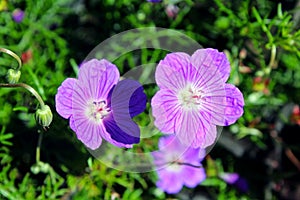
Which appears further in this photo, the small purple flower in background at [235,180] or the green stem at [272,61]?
the small purple flower in background at [235,180]

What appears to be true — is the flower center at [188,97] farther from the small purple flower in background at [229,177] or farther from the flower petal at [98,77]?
the small purple flower in background at [229,177]

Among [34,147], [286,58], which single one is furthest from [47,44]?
[286,58]

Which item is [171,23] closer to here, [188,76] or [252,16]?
[252,16]

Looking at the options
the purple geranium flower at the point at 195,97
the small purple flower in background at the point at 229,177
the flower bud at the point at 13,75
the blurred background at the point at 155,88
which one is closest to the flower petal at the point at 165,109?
the purple geranium flower at the point at 195,97

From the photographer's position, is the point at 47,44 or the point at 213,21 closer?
the point at 47,44

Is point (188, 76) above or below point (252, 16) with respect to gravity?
A: above

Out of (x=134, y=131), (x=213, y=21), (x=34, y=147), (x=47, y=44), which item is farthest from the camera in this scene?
(x=213, y=21)

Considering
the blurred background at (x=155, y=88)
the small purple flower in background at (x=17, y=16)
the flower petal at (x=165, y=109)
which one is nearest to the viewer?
the flower petal at (x=165, y=109)

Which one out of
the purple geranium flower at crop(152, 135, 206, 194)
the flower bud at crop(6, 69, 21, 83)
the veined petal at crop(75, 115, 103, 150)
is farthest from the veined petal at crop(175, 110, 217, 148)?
the purple geranium flower at crop(152, 135, 206, 194)

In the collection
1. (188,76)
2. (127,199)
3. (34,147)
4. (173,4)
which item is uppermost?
(188,76)
